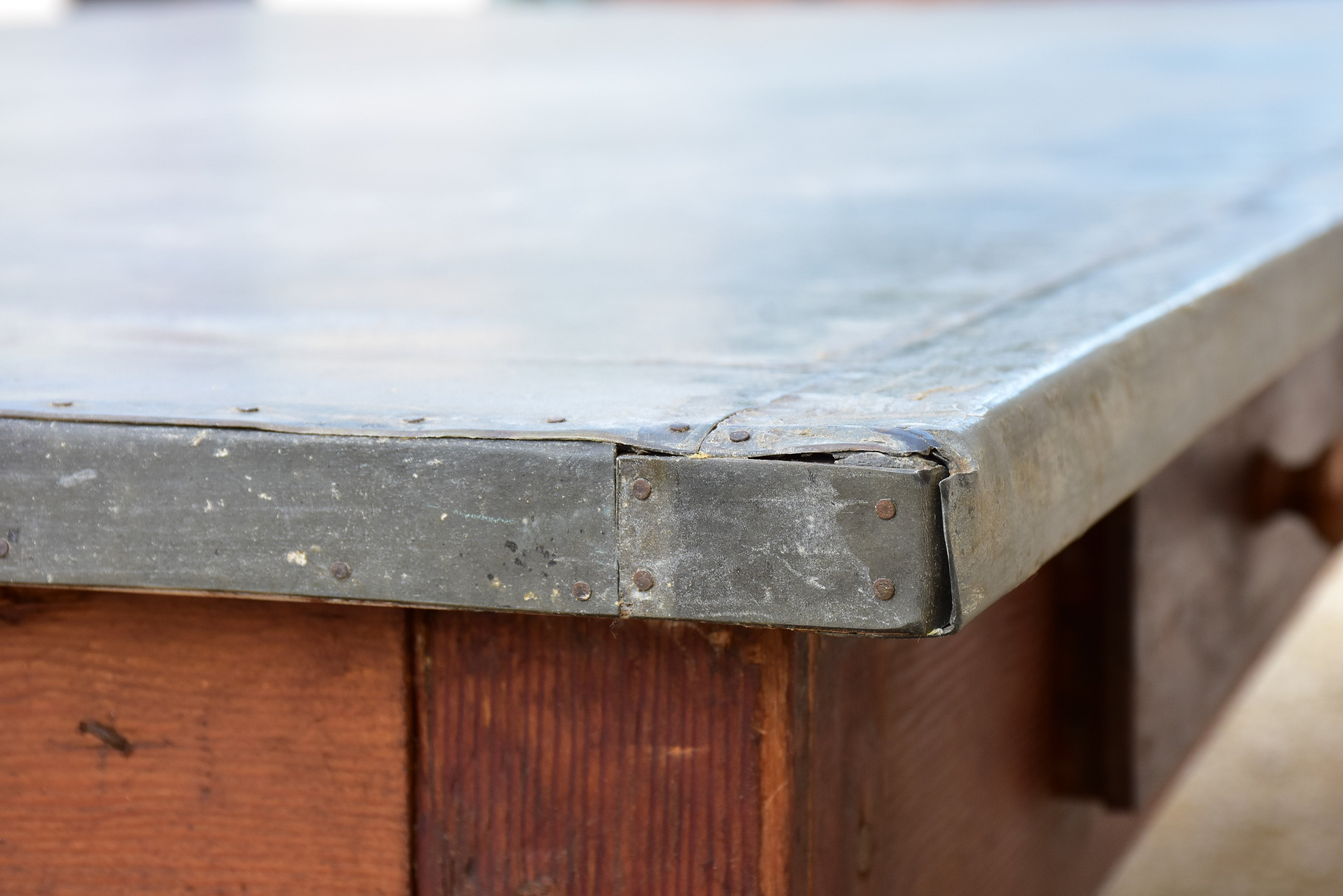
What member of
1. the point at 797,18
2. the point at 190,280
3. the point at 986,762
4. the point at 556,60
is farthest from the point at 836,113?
the point at 797,18

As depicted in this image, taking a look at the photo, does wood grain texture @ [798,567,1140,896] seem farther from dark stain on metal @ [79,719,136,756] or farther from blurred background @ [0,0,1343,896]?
blurred background @ [0,0,1343,896]

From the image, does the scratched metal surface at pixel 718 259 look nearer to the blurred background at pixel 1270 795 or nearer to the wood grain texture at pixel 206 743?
the wood grain texture at pixel 206 743

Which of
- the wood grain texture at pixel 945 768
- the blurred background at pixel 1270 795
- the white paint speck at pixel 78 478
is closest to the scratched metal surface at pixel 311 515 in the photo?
the white paint speck at pixel 78 478

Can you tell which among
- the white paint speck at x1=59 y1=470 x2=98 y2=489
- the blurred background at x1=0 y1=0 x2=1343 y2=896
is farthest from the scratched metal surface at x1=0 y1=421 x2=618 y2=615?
the blurred background at x1=0 y1=0 x2=1343 y2=896

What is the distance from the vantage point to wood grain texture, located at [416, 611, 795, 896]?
1.69 ft

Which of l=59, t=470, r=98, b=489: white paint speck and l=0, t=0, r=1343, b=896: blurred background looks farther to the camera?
l=0, t=0, r=1343, b=896: blurred background

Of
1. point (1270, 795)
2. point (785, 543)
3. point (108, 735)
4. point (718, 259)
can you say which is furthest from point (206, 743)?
point (1270, 795)

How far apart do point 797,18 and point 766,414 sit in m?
3.54

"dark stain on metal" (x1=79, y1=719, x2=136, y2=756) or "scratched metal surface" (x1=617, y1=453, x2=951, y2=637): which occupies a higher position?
"scratched metal surface" (x1=617, y1=453, x2=951, y2=637)

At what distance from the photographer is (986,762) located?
72cm

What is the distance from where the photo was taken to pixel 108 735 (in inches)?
22.2

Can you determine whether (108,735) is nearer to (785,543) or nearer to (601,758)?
(601,758)

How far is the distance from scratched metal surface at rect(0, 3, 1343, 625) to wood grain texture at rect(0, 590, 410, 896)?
0.09 metres

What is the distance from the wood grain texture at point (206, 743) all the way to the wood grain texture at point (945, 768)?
0.16 m
